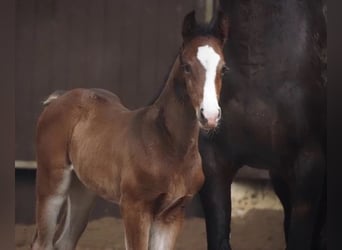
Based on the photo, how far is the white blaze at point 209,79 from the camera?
2.86 m

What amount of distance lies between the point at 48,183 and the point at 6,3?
1.00m

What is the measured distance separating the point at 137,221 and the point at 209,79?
734mm

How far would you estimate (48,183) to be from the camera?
348 centimetres

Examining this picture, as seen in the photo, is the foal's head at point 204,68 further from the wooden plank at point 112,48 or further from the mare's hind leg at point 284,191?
the mare's hind leg at point 284,191

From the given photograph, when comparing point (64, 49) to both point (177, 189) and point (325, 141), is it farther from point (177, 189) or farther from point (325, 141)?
point (325, 141)

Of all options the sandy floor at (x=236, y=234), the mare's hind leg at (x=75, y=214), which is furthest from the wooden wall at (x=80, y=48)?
the sandy floor at (x=236, y=234)

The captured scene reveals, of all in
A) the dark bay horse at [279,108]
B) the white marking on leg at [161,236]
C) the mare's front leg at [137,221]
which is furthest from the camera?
the dark bay horse at [279,108]

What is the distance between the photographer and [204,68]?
9.61 ft

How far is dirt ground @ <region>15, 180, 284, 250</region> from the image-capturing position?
349 centimetres

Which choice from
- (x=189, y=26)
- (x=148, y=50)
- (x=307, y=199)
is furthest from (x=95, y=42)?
(x=307, y=199)

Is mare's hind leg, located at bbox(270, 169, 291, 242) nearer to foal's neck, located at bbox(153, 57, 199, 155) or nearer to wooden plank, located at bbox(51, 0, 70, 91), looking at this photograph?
foal's neck, located at bbox(153, 57, 199, 155)

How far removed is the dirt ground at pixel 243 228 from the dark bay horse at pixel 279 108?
2.6 inches

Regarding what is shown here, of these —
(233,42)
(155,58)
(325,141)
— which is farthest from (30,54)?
(325,141)

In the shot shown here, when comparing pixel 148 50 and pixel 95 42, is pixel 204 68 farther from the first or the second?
pixel 95 42
